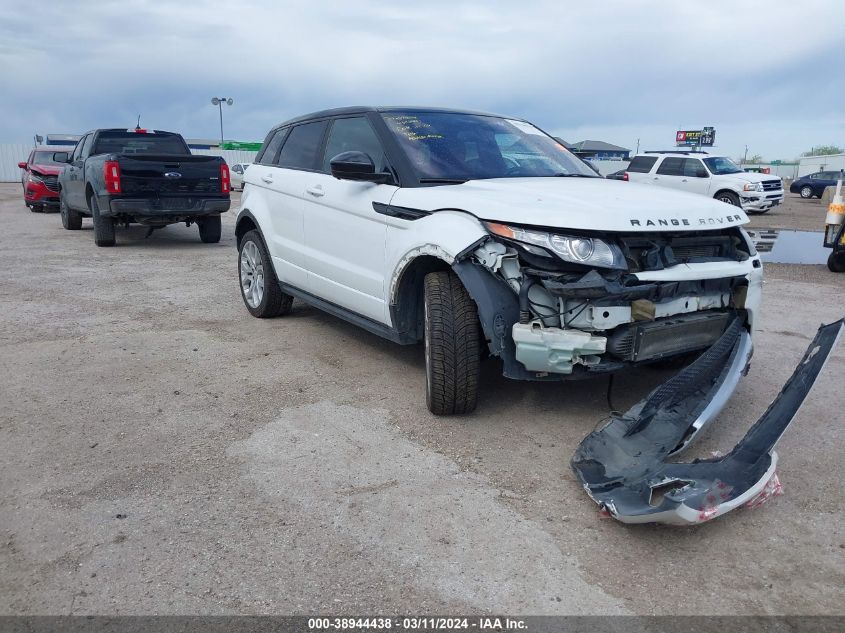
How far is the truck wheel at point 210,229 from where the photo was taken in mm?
12375

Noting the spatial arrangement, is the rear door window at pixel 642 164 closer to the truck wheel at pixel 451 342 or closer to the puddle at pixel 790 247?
the puddle at pixel 790 247

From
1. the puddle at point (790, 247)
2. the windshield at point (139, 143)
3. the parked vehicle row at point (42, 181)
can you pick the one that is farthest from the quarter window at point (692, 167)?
the parked vehicle row at point (42, 181)

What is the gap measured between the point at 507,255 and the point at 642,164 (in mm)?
18273

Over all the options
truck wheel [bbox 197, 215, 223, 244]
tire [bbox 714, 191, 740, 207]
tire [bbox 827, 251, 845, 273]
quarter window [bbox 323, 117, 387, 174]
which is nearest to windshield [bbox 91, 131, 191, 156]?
truck wheel [bbox 197, 215, 223, 244]

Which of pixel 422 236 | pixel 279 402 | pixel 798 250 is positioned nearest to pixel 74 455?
pixel 279 402

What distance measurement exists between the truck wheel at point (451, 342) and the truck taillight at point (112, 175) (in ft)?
27.0

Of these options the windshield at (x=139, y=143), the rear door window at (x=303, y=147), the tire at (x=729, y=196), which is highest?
the windshield at (x=139, y=143)

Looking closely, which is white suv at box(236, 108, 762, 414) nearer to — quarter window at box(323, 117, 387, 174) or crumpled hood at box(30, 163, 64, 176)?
quarter window at box(323, 117, 387, 174)

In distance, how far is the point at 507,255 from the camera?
3.64m

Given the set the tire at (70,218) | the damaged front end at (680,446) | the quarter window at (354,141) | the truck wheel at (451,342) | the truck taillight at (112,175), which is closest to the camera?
the damaged front end at (680,446)

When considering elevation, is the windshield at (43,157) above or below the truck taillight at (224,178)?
above

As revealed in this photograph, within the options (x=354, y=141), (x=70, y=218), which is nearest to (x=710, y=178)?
(x=70, y=218)

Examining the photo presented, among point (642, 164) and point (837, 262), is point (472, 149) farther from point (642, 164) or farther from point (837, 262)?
point (642, 164)

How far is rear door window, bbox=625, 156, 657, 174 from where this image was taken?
20172 millimetres
